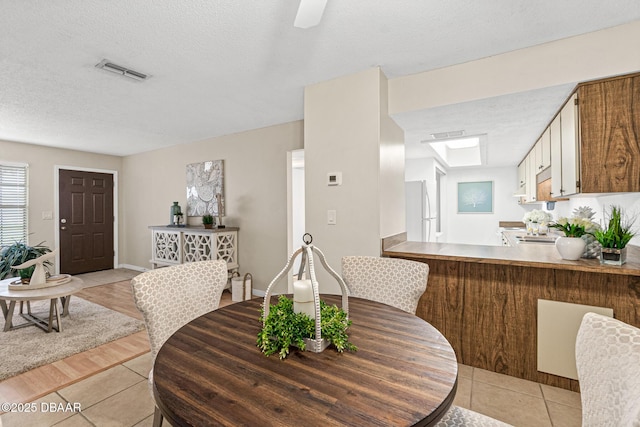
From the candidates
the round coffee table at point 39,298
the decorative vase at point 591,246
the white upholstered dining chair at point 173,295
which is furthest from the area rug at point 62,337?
the decorative vase at point 591,246

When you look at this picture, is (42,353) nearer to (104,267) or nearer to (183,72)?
(183,72)

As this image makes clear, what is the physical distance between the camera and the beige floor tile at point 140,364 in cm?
229

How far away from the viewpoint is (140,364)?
2.40 m

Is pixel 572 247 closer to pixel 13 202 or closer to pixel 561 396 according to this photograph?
A: pixel 561 396

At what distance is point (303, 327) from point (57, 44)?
258 cm

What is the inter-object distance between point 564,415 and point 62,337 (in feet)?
13.2

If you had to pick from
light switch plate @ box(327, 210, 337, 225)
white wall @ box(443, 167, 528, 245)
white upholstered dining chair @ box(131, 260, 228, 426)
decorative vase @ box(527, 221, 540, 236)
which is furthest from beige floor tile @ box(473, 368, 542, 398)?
white wall @ box(443, 167, 528, 245)

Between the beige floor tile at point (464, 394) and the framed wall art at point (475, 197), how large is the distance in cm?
517

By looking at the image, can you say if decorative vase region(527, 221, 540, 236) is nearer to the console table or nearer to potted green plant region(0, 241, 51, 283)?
the console table

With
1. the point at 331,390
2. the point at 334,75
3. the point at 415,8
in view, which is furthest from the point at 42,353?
the point at 415,8

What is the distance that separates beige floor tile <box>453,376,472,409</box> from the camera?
187 cm

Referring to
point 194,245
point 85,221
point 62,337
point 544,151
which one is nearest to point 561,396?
point 544,151

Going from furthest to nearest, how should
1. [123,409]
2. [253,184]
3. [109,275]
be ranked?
1. [109,275]
2. [253,184]
3. [123,409]

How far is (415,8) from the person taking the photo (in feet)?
5.72
